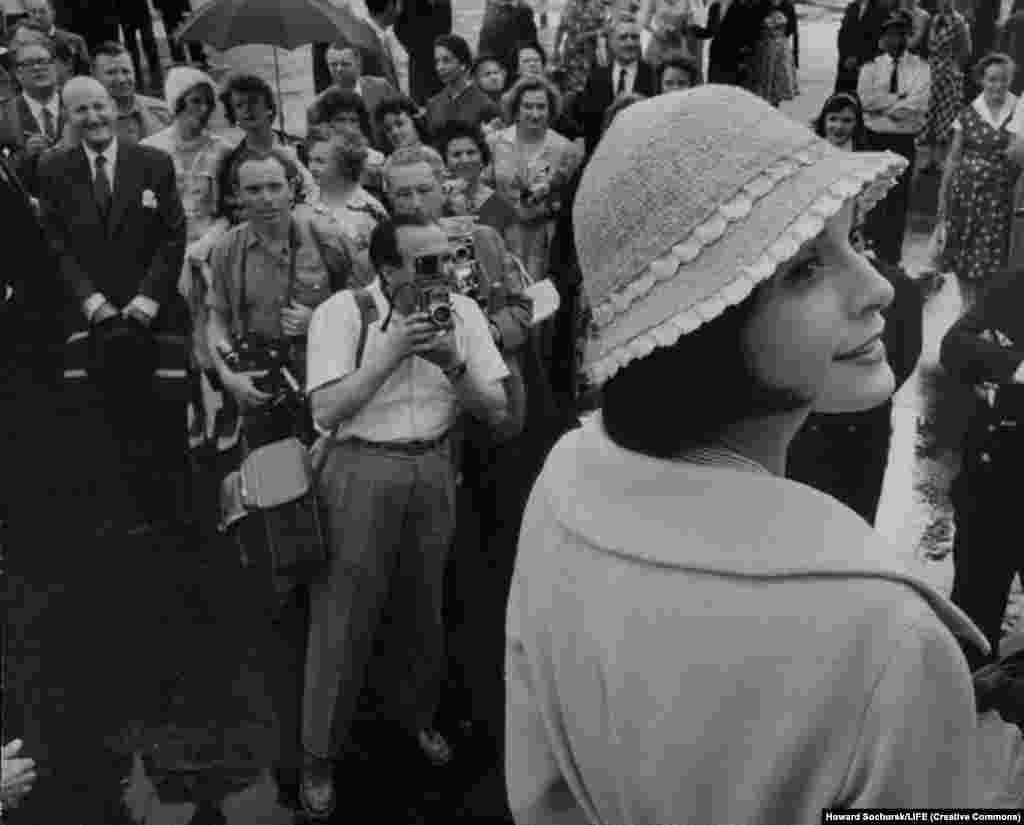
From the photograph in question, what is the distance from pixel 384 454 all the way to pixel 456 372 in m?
0.33

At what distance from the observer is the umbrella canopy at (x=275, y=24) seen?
673 centimetres

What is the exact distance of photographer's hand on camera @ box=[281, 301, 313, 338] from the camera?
4.73m

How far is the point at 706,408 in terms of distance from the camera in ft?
4.24

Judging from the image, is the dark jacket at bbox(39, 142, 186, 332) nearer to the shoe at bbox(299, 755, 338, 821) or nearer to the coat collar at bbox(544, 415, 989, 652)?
the shoe at bbox(299, 755, 338, 821)

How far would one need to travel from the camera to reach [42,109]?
23.4ft

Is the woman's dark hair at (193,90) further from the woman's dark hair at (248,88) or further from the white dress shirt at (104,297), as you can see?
the white dress shirt at (104,297)

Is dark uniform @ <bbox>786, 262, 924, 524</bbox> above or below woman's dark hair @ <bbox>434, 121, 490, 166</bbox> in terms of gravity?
below

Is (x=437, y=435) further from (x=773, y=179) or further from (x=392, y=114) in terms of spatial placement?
(x=392, y=114)

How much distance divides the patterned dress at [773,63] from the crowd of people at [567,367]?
4 centimetres

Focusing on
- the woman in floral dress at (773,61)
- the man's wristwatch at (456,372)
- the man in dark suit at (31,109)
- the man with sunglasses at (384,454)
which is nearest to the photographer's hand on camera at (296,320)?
the man with sunglasses at (384,454)

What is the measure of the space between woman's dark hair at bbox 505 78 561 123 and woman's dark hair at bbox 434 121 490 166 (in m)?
0.60

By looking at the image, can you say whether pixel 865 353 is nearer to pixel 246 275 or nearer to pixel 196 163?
pixel 246 275

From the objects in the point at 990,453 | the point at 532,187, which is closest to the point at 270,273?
the point at 532,187

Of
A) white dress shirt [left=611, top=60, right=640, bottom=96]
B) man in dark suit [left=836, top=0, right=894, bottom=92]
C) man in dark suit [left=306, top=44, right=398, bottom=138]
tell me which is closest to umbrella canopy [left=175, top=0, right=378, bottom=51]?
man in dark suit [left=306, top=44, right=398, bottom=138]
